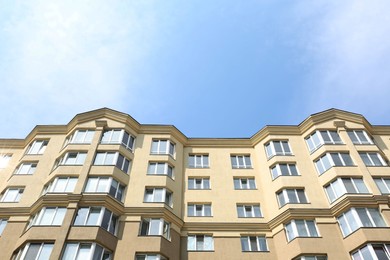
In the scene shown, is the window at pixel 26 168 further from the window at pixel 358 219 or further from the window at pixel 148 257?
the window at pixel 358 219

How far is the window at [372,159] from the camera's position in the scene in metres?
30.4

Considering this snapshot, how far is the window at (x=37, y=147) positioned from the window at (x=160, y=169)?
11126 millimetres

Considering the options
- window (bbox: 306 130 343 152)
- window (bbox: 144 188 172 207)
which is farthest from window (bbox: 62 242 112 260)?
window (bbox: 306 130 343 152)

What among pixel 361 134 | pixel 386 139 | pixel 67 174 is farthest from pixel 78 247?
pixel 386 139

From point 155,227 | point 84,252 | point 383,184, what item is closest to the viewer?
point 84,252

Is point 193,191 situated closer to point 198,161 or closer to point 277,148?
point 198,161

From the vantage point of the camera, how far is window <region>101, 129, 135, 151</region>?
32816mm

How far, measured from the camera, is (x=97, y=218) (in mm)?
25250

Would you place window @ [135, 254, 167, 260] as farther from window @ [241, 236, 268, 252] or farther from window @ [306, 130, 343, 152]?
window @ [306, 130, 343, 152]

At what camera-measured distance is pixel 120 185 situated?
95.9 feet

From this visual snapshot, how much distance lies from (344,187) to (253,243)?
8609 millimetres

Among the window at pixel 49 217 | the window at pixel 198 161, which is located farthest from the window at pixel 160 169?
the window at pixel 49 217

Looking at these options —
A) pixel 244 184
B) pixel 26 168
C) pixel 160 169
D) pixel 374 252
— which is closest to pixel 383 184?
pixel 374 252

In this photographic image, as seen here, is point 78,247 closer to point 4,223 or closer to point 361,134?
point 4,223
